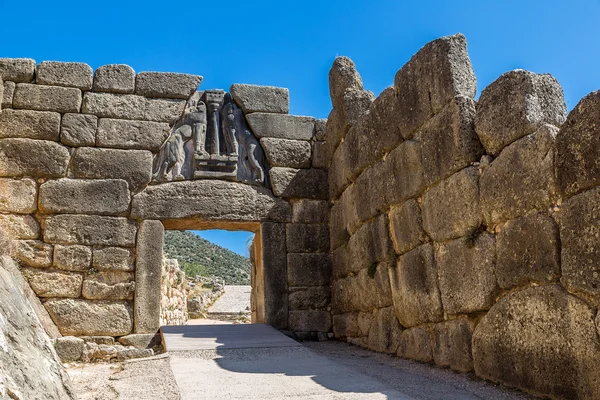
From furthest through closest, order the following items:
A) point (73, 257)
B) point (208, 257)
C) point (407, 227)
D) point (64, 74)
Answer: point (208, 257), point (64, 74), point (73, 257), point (407, 227)

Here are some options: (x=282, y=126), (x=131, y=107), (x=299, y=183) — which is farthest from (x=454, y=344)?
(x=131, y=107)

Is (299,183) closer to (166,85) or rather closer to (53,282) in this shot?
(166,85)

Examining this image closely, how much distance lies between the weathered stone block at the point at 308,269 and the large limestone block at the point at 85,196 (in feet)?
7.82

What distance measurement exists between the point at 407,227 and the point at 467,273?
1114 mm

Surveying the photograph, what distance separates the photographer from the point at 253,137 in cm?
813

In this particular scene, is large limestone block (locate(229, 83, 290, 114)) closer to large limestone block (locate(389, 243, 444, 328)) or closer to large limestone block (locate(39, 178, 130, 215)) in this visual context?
large limestone block (locate(39, 178, 130, 215))

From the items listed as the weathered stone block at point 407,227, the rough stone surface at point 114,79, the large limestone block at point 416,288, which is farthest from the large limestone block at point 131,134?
the large limestone block at point 416,288

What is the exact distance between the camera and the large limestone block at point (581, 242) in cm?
324

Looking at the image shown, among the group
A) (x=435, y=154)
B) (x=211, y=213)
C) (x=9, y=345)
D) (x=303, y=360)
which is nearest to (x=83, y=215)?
(x=211, y=213)

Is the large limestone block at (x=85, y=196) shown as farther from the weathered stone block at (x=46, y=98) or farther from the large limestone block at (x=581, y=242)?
the large limestone block at (x=581, y=242)

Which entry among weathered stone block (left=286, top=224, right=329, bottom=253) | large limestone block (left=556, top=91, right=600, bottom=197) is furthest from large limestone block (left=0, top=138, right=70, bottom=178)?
large limestone block (left=556, top=91, right=600, bottom=197)

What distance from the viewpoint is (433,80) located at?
5.17 m

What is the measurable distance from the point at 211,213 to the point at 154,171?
956mm

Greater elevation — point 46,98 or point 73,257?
point 46,98
